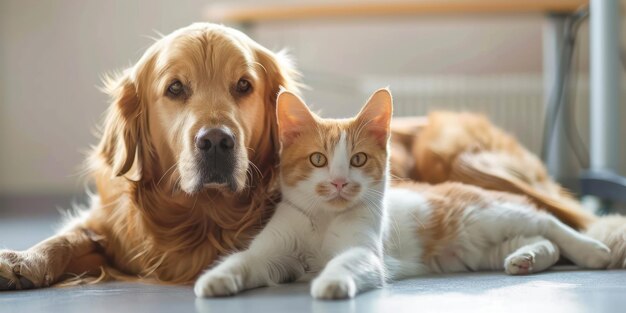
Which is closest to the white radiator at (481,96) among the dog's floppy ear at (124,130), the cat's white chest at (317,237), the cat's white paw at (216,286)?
the dog's floppy ear at (124,130)

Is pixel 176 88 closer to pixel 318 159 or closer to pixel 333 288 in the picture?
pixel 318 159

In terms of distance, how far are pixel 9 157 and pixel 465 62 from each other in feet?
9.89

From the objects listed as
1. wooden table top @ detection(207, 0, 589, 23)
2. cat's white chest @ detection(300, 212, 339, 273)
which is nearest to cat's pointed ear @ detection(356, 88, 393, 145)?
cat's white chest @ detection(300, 212, 339, 273)

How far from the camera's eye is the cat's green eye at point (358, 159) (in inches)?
62.2

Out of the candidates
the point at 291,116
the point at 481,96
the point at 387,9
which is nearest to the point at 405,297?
the point at 291,116

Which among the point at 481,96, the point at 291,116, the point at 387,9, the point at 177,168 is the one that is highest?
the point at 387,9

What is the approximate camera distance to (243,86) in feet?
5.60

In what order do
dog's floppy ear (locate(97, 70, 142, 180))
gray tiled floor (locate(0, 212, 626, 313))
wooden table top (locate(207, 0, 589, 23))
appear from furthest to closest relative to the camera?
wooden table top (locate(207, 0, 589, 23))
dog's floppy ear (locate(97, 70, 142, 180))
gray tiled floor (locate(0, 212, 626, 313))

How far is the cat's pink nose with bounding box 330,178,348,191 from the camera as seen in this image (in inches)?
60.4

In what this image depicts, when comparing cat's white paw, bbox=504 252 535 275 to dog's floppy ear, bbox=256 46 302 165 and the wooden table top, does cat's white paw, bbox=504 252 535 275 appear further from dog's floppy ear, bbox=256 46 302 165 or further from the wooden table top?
the wooden table top

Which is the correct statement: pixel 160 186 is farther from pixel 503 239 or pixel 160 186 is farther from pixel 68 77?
pixel 68 77

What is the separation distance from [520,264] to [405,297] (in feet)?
1.20

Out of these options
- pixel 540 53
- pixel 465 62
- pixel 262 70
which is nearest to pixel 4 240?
pixel 262 70

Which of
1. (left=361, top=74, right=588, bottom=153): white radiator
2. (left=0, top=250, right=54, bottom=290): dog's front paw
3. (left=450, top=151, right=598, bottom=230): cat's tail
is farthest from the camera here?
(left=361, top=74, right=588, bottom=153): white radiator
